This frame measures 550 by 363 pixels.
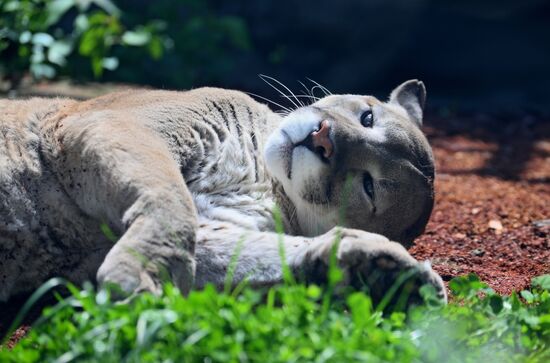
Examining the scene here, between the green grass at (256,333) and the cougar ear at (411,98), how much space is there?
251 centimetres

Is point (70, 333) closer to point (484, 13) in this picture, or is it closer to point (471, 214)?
point (471, 214)

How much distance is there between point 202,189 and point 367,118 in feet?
3.87

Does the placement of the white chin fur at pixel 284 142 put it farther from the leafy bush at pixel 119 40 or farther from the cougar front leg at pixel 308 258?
the leafy bush at pixel 119 40

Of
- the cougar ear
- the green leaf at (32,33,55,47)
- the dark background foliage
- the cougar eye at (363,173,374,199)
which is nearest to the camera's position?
the cougar eye at (363,173,374,199)

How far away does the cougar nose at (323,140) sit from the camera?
450 centimetres

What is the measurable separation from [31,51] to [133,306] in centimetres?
585

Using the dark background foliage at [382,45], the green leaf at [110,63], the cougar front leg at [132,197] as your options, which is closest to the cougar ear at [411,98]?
the cougar front leg at [132,197]

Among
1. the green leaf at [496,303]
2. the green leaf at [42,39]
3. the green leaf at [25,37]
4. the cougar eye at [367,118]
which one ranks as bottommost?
the green leaf at [496,303]

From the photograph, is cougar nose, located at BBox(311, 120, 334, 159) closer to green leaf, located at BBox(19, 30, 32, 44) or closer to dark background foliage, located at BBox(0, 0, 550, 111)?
green leaf, located at BBox(19, 30, 32, 44)

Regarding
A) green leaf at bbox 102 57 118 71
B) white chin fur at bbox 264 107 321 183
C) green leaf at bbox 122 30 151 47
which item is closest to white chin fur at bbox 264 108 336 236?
white chin fur at bbox 264 107 321 183

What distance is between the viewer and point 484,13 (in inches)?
406

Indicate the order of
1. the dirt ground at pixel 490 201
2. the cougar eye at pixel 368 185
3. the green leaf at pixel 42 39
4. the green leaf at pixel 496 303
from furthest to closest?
the green leaf at pixel 42 39, the dirt ground at pixel 490 201, the cougar eye at pixel 368 185, the green leaf at pixel 496 303

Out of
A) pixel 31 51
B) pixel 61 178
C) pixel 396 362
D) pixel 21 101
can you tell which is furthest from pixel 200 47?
pixel 396 362

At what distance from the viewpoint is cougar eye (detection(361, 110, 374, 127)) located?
491 centimetres
